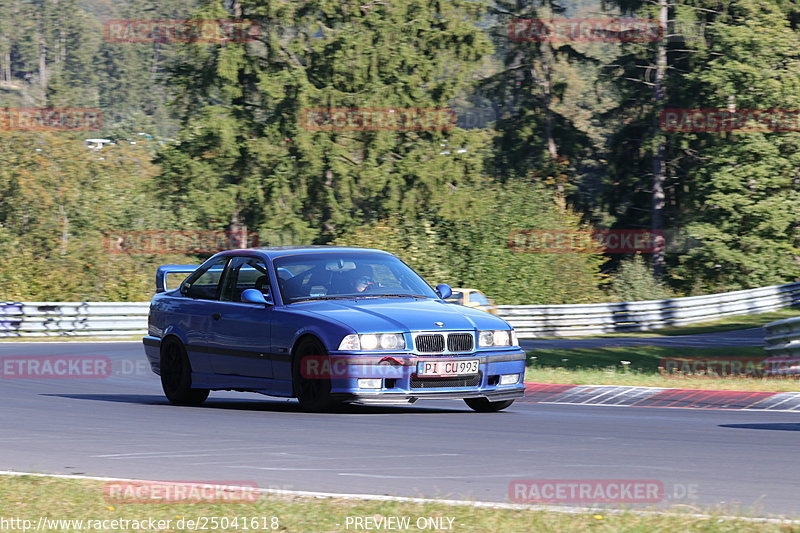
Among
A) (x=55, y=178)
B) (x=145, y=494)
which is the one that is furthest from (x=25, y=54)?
(x=145, y=494)

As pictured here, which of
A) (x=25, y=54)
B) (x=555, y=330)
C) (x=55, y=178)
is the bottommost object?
(x=555, y=330)

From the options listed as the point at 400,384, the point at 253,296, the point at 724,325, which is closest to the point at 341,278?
the point at 253,296

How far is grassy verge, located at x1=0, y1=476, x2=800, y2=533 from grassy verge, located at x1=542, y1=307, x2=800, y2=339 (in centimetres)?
3472

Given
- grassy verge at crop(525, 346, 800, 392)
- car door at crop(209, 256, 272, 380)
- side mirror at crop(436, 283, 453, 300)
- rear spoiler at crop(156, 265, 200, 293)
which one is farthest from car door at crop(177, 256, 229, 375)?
grassy verge at crop(525, 346, 800, 392)

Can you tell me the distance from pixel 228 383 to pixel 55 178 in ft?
170

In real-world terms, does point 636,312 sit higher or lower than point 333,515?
lower

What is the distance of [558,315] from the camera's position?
1623 inches

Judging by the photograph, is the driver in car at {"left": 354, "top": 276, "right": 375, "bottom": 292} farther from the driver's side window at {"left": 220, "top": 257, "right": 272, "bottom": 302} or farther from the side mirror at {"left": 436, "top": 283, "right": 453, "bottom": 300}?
the driver's side window at {"left": 220, "top": 257, "right": 272, "bottom": 302}

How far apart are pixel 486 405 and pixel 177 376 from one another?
11.0 ft

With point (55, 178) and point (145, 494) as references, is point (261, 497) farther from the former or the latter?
point (55, 178)

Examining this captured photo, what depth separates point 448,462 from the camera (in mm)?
8492

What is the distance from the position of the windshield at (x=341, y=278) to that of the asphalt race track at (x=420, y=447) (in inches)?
45.0

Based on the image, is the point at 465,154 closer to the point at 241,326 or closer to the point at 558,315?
the point at 558,315

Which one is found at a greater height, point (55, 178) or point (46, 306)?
point (55, 178)
